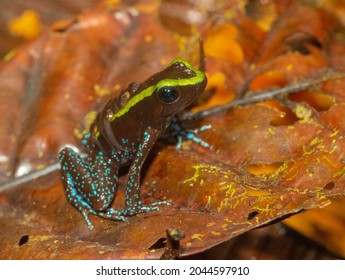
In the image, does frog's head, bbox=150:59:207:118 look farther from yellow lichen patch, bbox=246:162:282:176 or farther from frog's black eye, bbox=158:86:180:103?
yellow lichen patch, bbox=246:162:282:176

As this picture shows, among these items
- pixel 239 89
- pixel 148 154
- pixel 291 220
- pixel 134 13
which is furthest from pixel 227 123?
pixel 134 13

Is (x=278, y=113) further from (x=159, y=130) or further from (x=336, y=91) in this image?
(x=159, y=130)

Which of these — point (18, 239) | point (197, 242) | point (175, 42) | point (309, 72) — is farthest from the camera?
point (175, 42)

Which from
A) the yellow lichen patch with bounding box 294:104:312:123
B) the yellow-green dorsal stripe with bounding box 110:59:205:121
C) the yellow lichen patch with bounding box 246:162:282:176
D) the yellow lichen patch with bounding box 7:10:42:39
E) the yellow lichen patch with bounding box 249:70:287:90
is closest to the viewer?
the yellow lichen patch with bounding box 246:162:282:176

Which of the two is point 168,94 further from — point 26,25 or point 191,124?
point 26,25

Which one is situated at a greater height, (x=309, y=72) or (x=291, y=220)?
(x=309, y=72)

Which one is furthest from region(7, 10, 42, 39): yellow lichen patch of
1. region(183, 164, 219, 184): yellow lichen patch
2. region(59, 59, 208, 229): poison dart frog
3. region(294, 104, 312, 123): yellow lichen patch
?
region(294, 104, 312, 123): yellow lichen patch
